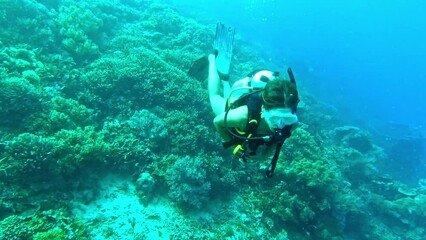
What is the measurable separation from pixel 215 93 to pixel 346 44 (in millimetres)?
108751

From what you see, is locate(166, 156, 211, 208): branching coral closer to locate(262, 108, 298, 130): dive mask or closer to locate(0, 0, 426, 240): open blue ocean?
locate(0, 0, 426, 240): open blue ocean

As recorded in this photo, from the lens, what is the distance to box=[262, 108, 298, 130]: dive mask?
303cm

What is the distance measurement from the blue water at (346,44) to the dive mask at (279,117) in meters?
33.9

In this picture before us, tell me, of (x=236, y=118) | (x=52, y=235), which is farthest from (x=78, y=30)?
(x=236, y=118)

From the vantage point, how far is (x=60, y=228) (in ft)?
17.3

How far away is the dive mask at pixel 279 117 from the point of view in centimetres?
303

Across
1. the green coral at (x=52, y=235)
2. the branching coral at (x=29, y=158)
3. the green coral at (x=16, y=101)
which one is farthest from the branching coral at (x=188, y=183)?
the green coral at (x=16, y=101)

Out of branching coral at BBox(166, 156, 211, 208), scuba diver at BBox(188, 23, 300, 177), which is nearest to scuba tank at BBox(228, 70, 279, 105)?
scuba diver at BBox(188, 23, 300, 177)

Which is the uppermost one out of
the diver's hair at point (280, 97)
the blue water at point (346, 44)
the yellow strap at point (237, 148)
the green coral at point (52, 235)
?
the blue water at point (346, 44)

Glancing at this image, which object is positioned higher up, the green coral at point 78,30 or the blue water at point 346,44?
the blue water at point 346,44

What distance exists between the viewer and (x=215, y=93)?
5055 mm

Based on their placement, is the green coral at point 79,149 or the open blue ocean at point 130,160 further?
the green coral at point 79,149

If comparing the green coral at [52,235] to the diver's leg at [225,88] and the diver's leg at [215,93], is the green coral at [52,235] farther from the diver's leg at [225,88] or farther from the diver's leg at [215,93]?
the diver's leg at [225,88]

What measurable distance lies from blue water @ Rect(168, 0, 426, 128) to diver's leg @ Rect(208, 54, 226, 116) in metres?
32.1
